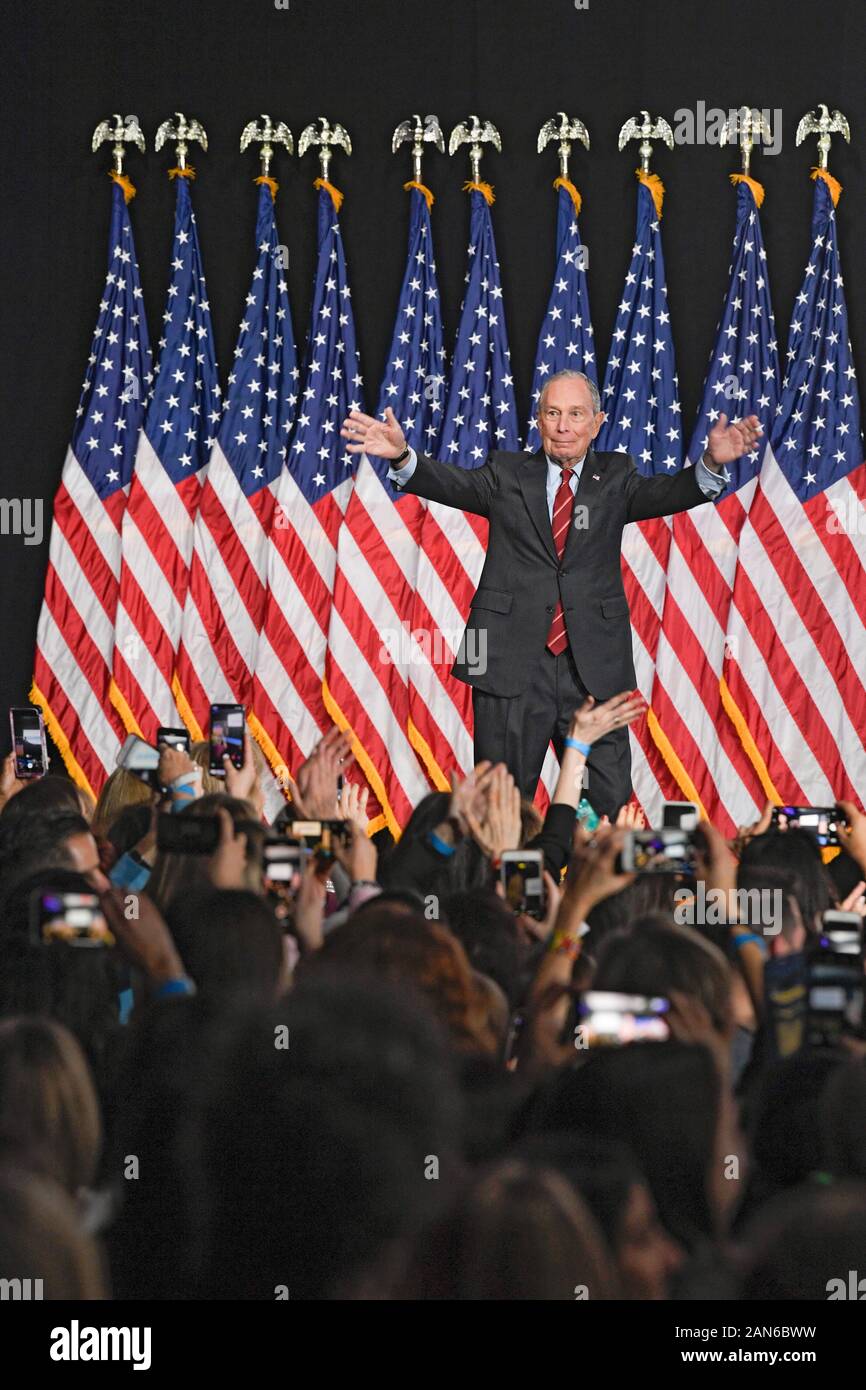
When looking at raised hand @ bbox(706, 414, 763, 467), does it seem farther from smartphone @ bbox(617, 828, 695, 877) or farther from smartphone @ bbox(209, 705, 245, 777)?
smartphone @ bbox(617, 828, 695, 877)

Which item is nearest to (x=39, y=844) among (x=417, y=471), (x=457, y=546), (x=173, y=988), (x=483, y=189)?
(x=173, y=988)

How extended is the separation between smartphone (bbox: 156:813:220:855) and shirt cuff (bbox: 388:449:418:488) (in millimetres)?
2086

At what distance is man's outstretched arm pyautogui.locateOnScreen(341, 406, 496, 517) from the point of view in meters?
4.62

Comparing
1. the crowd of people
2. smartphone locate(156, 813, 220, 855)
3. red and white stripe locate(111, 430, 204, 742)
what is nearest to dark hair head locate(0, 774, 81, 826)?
smartphone locate(156, 813, 220, 855)

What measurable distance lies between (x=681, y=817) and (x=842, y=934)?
2.69 feet

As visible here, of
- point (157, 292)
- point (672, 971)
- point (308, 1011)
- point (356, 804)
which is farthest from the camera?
point (157, 292)

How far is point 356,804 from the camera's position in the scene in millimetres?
3670

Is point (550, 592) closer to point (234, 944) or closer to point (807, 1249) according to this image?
point (234, 944)

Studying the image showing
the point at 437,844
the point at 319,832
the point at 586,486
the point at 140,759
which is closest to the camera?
the point at 319,832

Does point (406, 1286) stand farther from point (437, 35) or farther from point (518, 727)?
point (437, 35)

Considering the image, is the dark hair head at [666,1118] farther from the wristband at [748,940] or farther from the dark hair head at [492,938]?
the wristband at [748,940]

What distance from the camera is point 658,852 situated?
2.68 metres
